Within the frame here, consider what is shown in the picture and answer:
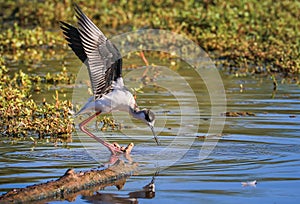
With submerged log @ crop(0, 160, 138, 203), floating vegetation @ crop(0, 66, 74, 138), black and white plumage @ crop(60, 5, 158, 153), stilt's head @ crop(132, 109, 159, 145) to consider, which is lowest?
submerged log @ crop(0, 160, 138, 203)

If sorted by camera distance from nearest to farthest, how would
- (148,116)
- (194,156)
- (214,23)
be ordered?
(194,156) < (148,116) < (214,23)

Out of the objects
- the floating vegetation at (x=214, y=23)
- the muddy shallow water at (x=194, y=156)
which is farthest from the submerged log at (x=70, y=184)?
the floating vegetation at (x=214, y=23)

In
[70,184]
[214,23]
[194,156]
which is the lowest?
[70,184]

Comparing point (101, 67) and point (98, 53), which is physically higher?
point (98, 53)

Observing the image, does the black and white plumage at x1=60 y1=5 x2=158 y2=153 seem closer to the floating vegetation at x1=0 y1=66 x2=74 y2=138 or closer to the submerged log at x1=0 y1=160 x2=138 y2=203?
the floating vegetation at x1=0 y1=66 x2=74 y2=138

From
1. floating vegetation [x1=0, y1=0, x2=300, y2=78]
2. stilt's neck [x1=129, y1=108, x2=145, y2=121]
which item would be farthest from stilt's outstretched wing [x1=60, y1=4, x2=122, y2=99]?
floating vegetation [x1=0, y1=0, x2=300, y2=78]

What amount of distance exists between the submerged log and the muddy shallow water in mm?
112

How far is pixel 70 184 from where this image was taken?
6.52m

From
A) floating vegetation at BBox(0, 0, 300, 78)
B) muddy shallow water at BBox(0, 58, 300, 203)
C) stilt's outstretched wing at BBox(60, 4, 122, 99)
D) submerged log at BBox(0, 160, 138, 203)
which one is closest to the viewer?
submerged log at BBox(0, 160, 138, 203)

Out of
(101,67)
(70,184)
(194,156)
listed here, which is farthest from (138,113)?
(70,184)

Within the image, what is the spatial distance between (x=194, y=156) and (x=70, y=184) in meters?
2.01

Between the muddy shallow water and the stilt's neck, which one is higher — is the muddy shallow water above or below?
below

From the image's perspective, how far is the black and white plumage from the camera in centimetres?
811

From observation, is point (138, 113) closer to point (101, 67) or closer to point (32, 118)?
point (101, 67)
